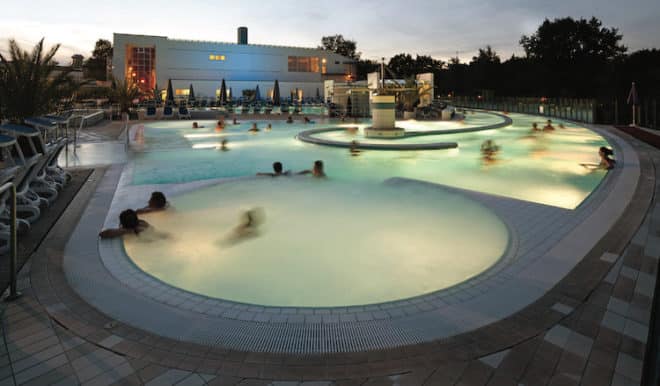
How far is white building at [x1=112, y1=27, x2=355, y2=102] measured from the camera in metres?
40.0

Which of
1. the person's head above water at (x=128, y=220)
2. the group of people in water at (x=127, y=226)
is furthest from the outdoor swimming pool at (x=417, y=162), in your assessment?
the person's head above water at (x=128, y=220)

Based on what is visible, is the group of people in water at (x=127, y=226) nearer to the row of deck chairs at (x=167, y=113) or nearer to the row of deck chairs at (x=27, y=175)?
the row of deck chairs at (x=27, y=175)

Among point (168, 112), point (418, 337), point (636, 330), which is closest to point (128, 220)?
point (418, 337)

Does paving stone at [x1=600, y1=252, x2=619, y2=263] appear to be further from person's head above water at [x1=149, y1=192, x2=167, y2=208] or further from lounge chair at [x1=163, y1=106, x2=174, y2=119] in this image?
lounge chair at [x1=163, y1=106, x2=174, y2=119]

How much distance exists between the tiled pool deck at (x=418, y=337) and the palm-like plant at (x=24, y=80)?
5618mm

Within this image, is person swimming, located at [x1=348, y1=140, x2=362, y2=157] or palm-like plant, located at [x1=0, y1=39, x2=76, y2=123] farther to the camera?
person swimming, located at [x1=348, y1=140, x2=362, y2=157]

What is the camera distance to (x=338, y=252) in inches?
179

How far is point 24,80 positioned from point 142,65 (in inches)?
1519

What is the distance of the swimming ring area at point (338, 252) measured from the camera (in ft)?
8.86

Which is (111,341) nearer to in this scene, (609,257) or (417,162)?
(609,257)

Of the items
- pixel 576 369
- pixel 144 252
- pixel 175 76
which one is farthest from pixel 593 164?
pixel 175 76

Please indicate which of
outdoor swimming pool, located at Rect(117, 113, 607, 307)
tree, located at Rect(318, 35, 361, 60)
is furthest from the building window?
outdoor swimming pool, located at Rect(117, 113, 607, 307)

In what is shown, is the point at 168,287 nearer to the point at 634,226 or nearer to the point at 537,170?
the point at 634,226

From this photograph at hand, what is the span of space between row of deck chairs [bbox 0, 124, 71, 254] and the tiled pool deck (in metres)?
1.08
